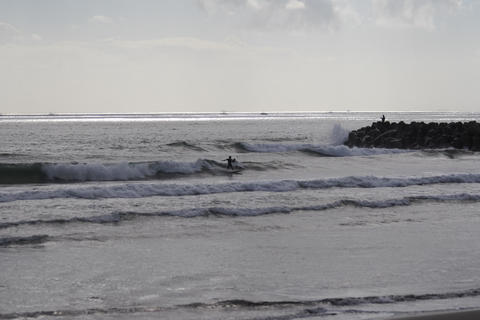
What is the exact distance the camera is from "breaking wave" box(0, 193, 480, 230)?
12.9 m

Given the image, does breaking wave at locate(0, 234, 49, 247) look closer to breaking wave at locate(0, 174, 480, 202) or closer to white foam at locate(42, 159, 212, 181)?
breaking wave at locate(0, 174, 480, 202)

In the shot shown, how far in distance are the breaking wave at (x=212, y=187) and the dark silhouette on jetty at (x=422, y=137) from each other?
642 inches

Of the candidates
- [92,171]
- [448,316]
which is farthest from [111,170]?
[448,316]

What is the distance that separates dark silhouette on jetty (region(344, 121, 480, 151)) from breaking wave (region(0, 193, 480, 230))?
69.2 feet

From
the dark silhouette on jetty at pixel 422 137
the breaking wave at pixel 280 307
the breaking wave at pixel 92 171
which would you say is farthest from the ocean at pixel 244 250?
the dark silhouette on jetty at pixel 422 137

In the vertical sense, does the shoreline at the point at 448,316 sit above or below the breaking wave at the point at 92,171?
above

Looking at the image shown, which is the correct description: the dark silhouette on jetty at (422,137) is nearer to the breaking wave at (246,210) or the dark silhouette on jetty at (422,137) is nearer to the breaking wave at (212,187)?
the breaking wave at (212,187)

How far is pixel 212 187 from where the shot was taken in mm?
18391

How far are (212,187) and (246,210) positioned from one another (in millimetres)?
4054

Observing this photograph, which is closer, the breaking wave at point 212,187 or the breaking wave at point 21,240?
the breaking wave at point 21,240

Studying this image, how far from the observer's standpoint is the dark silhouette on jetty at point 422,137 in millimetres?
37344

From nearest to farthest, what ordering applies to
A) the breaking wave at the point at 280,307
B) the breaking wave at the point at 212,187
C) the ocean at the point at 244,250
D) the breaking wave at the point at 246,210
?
1. the breaking wave at the point at 280,307
2. the ocean at the point at 244,250
3. the breaking wave at the point at 246,210
4. the breaking wave at the point at 212,187

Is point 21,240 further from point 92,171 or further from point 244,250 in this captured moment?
point 92,171

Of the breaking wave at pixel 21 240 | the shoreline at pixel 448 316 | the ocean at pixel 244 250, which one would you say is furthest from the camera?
the breaking wave at pixel 21 240
